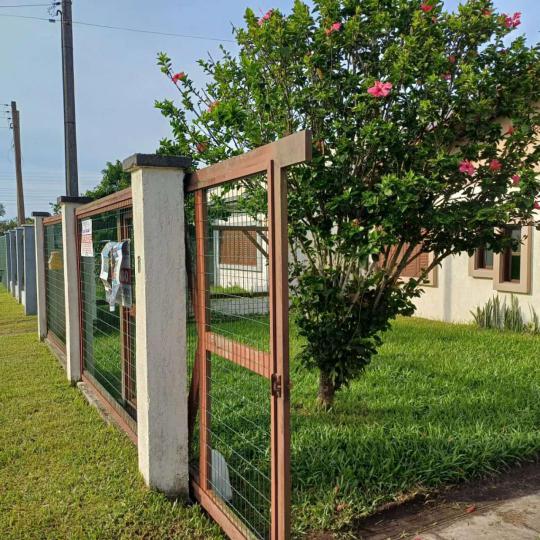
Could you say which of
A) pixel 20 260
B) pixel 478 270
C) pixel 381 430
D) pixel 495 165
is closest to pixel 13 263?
pixel 20 260

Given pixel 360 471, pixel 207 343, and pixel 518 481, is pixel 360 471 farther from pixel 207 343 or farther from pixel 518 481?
pixel 207 343

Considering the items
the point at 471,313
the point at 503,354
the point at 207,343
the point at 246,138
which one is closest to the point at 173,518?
the point at 207,343

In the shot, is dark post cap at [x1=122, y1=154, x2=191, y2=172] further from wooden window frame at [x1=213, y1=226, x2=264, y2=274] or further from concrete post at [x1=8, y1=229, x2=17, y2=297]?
concrete post at [x1=8, y1=229, x2=17, y2=297]

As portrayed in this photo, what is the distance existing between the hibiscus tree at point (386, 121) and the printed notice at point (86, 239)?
1689mm

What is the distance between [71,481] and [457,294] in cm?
823

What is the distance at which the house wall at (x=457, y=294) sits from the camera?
32.0 feet

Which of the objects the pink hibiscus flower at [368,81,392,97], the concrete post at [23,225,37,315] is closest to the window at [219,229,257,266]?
the pink hibiscus flower at [368,81,392,97]

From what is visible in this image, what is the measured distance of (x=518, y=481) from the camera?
363cm

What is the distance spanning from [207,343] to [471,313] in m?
7.83

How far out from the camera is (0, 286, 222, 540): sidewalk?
3.06 metres


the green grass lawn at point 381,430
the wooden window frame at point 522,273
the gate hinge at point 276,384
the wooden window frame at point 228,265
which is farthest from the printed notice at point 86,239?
the wooden window frame at point 522,273

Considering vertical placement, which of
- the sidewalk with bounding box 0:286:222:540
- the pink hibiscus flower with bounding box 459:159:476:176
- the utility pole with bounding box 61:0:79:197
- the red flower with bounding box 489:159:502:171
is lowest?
the sidewalk with bounding box 0:286:222:540

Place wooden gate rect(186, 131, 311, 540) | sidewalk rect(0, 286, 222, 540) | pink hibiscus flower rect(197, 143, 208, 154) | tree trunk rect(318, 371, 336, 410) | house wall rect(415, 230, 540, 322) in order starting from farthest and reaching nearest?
house wall rect(415, 230, 540, 322) → tree trunk rect(318, 371, 336, 410) → pink hibiscus flower rect(197, 143, 208, 154) → sidewalk rect(0, 286, 222, 540) → wooden gate rect(186, 131, 311, 540)

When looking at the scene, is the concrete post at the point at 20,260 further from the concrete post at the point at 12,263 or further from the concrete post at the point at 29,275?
the concrete post at the point at 29,275
